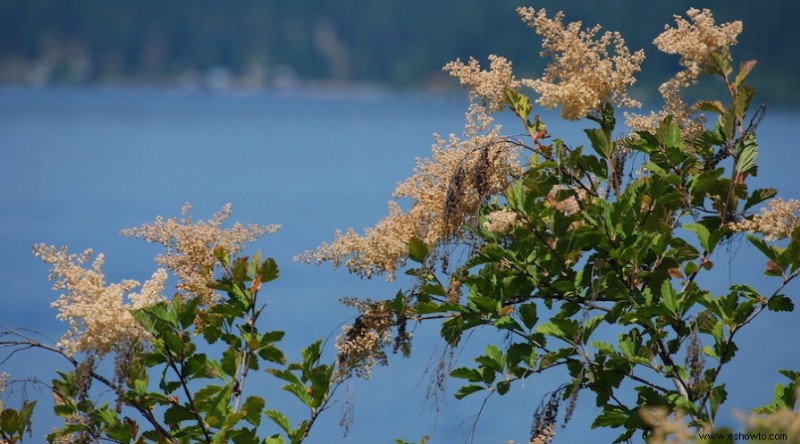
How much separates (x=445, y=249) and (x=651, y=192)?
43cm

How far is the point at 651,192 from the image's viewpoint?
231 cm

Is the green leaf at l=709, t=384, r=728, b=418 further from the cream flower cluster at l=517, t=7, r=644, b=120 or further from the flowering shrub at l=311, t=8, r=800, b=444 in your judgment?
the cream flower cluster at l=517, t=7, r=644, b=120

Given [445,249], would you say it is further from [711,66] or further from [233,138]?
[233,138]

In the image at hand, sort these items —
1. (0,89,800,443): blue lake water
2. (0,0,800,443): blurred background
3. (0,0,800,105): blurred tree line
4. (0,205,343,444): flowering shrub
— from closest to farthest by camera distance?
1. (0,205,343,444): flowering shrub
2. (0,89,800,443): blue lake water
3. (0,0,800,443): blurred background
4. (0,0,800,105): blurred tree line

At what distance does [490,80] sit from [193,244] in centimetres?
73

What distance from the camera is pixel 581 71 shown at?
8.23 feet

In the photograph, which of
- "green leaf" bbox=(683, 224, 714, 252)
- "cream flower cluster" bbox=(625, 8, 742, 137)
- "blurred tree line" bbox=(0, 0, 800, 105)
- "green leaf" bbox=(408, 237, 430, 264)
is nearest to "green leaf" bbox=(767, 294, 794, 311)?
"green leaf" bbox=(683, 224, 714, 252)

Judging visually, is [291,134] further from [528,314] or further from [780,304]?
[780,304]

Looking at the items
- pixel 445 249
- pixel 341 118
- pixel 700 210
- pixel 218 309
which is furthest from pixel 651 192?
pixel 341 118

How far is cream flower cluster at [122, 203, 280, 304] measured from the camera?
2.35 meters

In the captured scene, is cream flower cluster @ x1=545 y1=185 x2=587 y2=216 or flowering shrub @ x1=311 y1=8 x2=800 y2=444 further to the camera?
cream flower cluster @ x1=545 y1=185 x2=587 y2=216

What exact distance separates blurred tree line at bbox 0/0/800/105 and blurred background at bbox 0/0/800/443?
19 cm

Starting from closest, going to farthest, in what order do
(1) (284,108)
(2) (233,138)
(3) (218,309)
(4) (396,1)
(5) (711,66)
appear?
(3) (218,309) → (5) (711,66) → (2) (233,138) → (1) (284,108) → (4) (396,1)

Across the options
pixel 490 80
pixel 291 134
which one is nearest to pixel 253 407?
pixel 490 80
